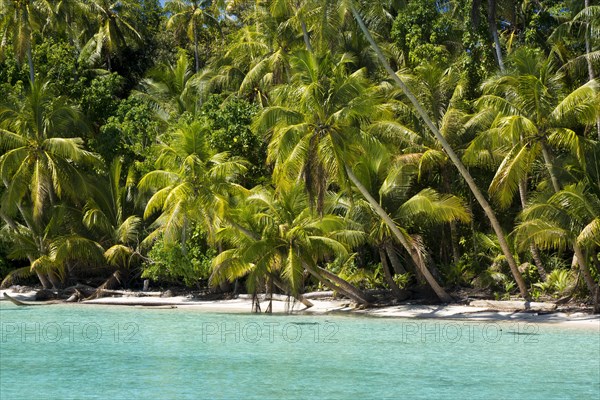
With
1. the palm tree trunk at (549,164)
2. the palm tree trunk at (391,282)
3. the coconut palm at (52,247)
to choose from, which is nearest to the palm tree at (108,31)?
the coconut palm at (52,247)

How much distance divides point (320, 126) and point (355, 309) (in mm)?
5379

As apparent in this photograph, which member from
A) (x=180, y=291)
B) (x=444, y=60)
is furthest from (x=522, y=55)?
(x=180, y=291)

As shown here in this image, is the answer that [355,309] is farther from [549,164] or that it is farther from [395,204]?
[549,164]

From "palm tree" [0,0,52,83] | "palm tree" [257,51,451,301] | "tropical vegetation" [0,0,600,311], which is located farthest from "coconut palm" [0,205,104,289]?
"palm tree" [257,51,451,301]

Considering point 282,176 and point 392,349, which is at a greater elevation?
point 282,176

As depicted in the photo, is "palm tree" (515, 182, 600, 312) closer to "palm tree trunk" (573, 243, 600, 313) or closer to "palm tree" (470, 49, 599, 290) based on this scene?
"palm tree trunk" (573, 243, 600, 313)

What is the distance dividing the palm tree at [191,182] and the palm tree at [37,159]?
4869 mm

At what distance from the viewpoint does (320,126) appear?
19.8 metres

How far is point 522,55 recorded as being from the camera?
21.2m

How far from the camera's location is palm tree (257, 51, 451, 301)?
1945 centimetres

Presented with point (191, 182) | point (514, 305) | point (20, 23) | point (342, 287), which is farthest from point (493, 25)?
point (20, 23)

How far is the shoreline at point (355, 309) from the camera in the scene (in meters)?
19.3

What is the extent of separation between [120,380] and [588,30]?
666 inches

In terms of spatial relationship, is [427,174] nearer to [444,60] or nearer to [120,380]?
[444,60]
